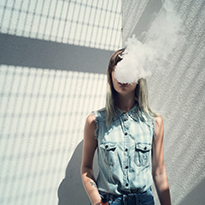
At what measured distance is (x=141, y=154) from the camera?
3.85ft

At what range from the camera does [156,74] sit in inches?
63.6

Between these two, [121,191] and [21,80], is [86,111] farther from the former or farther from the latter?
[121,191]

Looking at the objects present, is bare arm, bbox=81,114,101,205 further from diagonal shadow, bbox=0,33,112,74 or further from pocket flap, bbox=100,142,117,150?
diagonal shadow, bbox=0,33,112,74

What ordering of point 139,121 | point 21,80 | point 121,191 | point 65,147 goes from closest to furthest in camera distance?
point 121,191 < point 139,121 < point 21,80 < point 65,147

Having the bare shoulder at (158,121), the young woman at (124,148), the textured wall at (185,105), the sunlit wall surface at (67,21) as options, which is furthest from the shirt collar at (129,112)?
the sunlit wall surface at (67,21)

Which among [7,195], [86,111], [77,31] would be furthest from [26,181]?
[77,31]

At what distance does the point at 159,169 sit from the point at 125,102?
1.54 ft

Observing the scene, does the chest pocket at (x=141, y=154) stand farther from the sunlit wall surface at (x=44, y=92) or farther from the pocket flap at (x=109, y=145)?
the sunlit wall surface at (x=44, y=92)

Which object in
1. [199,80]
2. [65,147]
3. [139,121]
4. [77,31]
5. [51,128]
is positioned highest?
[199,80]

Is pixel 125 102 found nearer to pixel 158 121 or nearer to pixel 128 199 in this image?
pixel 158 121

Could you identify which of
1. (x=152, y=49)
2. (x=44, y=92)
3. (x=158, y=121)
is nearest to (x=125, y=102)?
(x=158, y=121)

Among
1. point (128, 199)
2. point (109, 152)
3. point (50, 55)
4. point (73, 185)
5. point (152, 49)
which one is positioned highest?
point (152, 49)

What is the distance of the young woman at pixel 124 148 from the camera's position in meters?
1.13

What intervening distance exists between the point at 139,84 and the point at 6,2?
1.06 metres
